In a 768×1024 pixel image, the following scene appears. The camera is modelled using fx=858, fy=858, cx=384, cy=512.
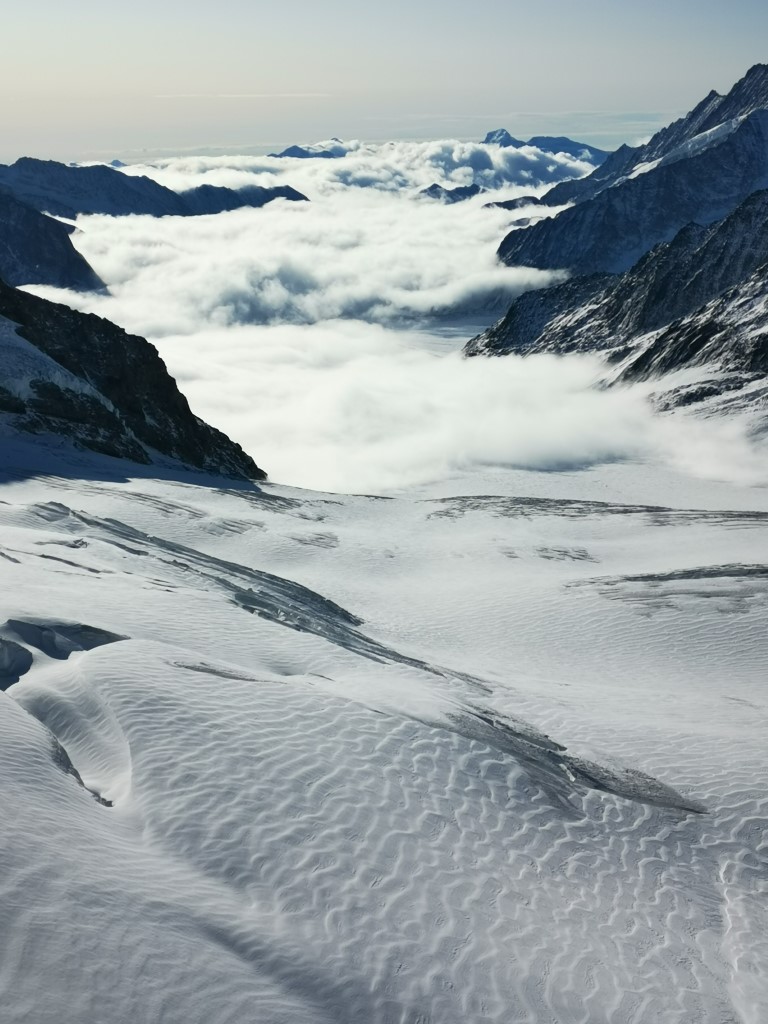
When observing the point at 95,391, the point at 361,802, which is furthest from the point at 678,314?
the point at 361,802

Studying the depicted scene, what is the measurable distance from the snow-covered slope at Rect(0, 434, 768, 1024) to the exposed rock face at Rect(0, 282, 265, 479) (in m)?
24.5

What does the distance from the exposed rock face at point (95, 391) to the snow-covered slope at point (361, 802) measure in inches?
966

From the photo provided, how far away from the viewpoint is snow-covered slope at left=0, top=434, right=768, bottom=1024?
10.4 m

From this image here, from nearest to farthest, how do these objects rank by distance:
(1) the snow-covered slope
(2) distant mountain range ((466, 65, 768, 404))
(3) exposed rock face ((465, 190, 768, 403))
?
(1) the snow-covered slope < (2) distant mountain range ((466, 65, 768, 404)) < (3) exposed rock face ((465, 190, 768, 403))

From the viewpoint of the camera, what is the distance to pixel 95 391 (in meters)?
61.1

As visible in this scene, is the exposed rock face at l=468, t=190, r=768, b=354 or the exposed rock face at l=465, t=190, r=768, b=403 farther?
the exposed rock face at l=468, t=190, r=768, b=354

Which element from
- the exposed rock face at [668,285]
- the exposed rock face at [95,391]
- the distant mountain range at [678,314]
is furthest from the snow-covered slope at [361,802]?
the exposed rock face at [668,285]

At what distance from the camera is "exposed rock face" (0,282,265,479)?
56.1m

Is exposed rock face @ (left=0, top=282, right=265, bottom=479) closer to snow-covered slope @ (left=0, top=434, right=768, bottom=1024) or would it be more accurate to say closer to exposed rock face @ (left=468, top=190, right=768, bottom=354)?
snow-covered slope @ (left=0, top=434, right=768, bottom=1024)

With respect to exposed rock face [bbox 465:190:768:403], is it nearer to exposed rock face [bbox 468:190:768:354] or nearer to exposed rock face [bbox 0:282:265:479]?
exposed rock face [bbox 468:190:768:354]

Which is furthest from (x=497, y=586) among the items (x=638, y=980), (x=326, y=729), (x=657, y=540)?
(x=638, y=980)

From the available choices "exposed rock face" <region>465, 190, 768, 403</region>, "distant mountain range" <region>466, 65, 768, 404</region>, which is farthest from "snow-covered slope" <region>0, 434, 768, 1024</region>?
"exposed rock face" <region>465, 190, 768, 403</region>

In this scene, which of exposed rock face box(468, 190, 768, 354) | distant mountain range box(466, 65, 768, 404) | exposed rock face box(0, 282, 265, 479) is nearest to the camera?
exposed rock face box(0, 282, 265, 479)

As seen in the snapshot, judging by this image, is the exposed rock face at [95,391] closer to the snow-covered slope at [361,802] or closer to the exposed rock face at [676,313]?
the snow-covered slope at [361,802]
